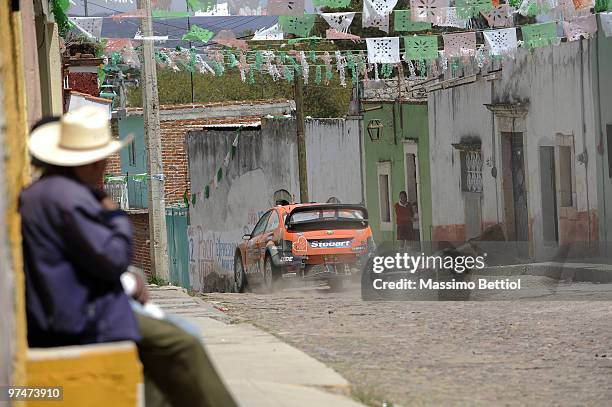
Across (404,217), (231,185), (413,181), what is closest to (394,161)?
(413,181)

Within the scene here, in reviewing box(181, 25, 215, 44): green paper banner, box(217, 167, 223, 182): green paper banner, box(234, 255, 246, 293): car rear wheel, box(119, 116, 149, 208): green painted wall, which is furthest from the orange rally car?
box(119, 116, 149, 208): green painted wall

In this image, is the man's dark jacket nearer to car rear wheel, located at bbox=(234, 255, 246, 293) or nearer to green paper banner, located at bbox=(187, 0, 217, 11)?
green paper banner, located at bbox=(187, 0, 217, 11)

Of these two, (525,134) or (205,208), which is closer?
(525,134)

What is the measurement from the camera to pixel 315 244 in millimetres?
20500

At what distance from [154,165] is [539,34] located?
6.81m

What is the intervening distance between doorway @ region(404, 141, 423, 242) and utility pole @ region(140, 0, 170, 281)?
41.6ft

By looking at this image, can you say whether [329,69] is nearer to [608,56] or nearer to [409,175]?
[608,56]

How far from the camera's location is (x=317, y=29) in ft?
171

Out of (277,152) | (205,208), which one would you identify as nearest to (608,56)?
(277,152)

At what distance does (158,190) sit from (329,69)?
6159 millimetres

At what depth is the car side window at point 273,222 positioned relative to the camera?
70.0 ft

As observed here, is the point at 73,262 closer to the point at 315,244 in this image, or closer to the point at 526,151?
the point at 315,244

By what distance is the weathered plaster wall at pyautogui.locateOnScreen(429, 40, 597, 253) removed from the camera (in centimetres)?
2402

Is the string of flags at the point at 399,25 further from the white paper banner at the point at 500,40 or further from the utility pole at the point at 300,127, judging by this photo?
the utility pole at the point at 300,127
